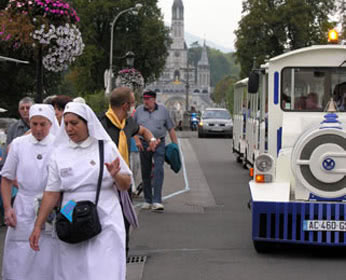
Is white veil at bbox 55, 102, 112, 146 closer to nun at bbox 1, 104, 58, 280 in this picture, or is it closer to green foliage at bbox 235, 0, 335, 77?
nun at bbox 1, 104, 58, 280

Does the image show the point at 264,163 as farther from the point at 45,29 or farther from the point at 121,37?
the point at 121,37

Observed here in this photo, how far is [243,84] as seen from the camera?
23.8m

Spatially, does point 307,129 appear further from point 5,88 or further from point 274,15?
Result: point 274,15

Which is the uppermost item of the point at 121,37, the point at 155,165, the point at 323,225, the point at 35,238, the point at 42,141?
the point at 121,37

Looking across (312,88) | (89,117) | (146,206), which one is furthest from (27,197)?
(146,206)

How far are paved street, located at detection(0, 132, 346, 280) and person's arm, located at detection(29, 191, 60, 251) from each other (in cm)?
238

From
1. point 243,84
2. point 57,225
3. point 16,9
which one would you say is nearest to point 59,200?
point 57,225

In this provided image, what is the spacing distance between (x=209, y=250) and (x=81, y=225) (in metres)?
4.42

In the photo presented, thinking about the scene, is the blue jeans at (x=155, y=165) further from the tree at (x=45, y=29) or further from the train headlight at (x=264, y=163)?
the train headlight at (x=264, y=163)

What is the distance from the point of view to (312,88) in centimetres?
1192

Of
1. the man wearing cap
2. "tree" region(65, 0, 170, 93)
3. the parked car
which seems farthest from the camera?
"tree" region(65, 0, 170, 93)

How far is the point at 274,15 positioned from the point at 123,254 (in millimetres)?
67495

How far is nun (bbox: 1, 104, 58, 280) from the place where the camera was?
21.0 feet

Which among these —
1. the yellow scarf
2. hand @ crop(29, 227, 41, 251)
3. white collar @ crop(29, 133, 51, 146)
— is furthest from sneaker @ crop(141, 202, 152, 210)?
hand @ crop(29, 227, 41, 251)
